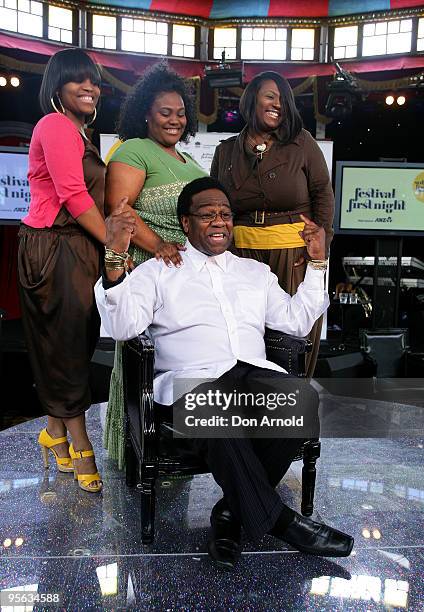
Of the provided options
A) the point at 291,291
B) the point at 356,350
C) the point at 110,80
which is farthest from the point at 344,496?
the point at 110,80

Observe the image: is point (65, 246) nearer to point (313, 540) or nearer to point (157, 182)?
point (157, 182)

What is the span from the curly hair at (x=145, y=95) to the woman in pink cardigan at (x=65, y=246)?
138 millimetres

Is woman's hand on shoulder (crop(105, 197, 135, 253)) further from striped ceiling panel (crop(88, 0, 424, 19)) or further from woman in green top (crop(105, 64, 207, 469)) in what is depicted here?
striped ceiling panel (crop(88, 0, 424, 19))

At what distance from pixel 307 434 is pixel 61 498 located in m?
0.98

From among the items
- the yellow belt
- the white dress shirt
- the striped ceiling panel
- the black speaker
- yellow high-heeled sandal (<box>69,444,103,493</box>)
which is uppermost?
the striped ceiling panel

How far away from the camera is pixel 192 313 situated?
2.01m

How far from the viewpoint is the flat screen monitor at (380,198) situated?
18.4 ft

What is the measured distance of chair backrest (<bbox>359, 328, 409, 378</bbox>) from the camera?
5.30m

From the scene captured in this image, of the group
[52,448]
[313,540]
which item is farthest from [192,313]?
[52,448]

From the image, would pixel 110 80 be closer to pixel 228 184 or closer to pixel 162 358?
pixel 228 184

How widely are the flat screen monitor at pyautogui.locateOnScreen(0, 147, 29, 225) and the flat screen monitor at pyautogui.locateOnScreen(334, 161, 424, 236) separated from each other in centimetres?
288

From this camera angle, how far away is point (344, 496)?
7.65ft

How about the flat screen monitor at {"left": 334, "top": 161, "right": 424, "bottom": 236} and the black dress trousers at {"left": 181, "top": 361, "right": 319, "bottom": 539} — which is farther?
the flat screen monitor at {"left": 334, "top": 161, "right": 424, "bottom": 236}

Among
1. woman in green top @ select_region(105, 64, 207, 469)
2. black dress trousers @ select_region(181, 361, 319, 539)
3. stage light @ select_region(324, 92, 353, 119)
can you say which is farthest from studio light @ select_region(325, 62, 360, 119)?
black dress trousers @ select_region(181, 361, 319, 539)
